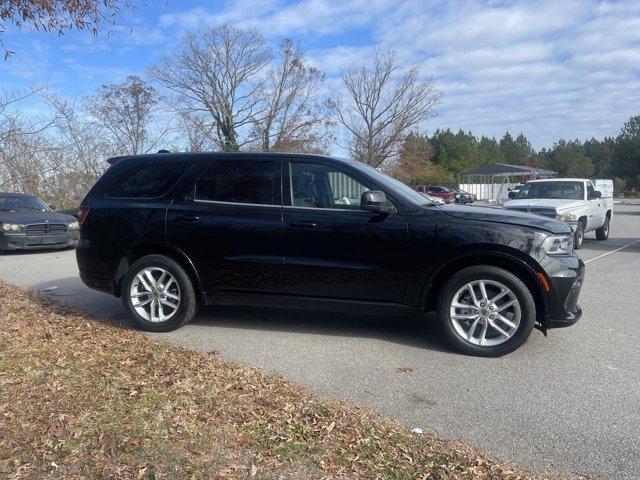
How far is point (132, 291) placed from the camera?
222 inches

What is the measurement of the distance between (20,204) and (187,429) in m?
12.5

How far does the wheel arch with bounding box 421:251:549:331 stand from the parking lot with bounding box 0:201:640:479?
1.46ft

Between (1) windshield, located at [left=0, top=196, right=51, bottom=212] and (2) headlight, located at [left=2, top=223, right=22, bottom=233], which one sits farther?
(1) windshield, located at [left=0, top=196, right=51, bottom=212]

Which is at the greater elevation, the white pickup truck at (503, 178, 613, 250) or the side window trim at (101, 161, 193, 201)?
the side window trim at (101, 161, 193, 201)

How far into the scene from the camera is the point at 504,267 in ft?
16.1

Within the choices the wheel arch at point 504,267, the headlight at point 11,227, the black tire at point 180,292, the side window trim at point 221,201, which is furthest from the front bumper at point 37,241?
the wheel arch at point 504,267

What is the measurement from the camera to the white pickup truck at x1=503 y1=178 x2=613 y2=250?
41.0ft

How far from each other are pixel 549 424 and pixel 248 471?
2.00 meters

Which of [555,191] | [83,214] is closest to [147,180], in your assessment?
[83,214]

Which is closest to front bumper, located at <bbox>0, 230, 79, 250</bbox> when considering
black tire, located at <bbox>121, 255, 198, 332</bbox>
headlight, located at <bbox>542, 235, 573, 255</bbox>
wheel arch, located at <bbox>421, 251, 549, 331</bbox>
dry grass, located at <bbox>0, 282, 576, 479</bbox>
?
black tire, located at <bbox>121, 255, 198, 332</bbox>

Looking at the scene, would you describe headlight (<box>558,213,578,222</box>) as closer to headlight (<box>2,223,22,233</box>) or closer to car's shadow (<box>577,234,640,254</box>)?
car's shadow (<box>577,234,640,254</box>)

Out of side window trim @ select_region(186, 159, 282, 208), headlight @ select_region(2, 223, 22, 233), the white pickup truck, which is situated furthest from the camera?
the white pickup truck

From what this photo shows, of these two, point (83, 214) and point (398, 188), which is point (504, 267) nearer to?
point (398, 188)

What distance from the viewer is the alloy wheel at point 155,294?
5.58 meters
